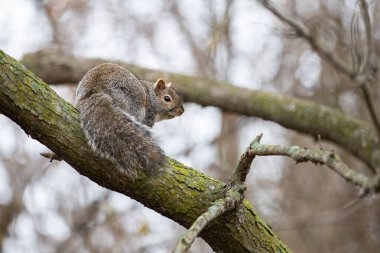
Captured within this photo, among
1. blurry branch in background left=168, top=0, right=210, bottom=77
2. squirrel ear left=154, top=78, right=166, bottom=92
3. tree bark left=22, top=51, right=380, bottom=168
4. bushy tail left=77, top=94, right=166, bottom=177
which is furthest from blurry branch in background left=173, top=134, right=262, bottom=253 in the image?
blurry branch in background left=168, top=0, right=210, bottom=77

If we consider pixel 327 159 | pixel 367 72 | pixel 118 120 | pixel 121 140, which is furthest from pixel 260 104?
pixel 327 159

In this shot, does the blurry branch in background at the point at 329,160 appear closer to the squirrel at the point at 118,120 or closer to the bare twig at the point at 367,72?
the squirrel at the point at 118,120

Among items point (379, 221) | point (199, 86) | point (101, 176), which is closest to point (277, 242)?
point (101, 176)

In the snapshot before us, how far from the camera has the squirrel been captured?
2170 mm

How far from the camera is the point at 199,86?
14.7 ft

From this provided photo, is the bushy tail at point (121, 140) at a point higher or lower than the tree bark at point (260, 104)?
lower

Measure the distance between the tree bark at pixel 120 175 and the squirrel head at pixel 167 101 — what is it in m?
1.62

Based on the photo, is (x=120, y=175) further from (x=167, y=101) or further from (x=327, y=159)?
(x=167, y=101)

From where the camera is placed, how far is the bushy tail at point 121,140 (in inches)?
84.7

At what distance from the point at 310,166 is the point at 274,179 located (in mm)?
501

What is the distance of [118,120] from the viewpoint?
2426 mm

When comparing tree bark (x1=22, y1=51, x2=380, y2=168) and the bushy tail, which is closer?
the bushy tail

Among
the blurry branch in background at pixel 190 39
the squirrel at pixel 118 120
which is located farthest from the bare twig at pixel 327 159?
the blurry branch in background at pixel 190 39

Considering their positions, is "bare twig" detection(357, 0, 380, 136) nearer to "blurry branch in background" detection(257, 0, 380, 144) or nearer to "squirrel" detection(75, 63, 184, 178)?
"blurry branch in background" detection(257, 0, 380, 144)
